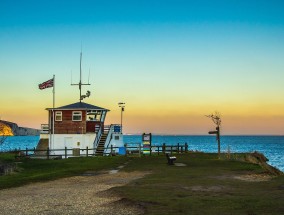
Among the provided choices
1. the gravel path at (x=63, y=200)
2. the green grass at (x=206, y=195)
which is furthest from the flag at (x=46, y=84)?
the green grass at (x=206, y=195)

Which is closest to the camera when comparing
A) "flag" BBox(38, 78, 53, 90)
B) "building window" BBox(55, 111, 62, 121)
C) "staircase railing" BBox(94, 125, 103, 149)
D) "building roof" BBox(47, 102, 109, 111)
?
"flag" BBox(38, 78, 53, 90)

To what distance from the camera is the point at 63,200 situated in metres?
16.6

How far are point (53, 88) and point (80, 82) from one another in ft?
24.2

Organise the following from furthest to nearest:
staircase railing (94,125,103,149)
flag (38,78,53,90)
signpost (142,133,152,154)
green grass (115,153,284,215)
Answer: staircase railing (94,125,103,149), flag (38,78,53,90), signpost (142,133,152,154), green grass (115,153,284,215)

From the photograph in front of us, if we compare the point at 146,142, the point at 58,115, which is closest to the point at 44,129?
the point at 58,115

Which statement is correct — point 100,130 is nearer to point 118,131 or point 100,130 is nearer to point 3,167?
point 118,131

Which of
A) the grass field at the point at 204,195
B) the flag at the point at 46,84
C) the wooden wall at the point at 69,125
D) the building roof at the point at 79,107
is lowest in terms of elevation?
the grass field at the point at 204,195

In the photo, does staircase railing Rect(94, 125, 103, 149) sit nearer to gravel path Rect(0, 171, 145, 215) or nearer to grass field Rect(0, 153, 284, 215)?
grass field Rect(0, 153, 284, 215)

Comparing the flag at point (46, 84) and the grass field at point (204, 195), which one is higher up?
the flag at point (46, 84)

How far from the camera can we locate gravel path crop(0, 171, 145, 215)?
14383 mm

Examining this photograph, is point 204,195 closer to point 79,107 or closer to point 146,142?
point 146,142

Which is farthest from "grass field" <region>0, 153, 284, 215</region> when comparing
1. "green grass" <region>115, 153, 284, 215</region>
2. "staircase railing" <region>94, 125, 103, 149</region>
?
"staircase railing" <region>94, 125, 103, 149</region>

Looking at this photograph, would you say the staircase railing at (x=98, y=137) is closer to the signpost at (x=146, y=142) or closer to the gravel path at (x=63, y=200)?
the signpost at (x=146, y=142)

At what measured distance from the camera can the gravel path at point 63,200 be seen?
14.4 metres
